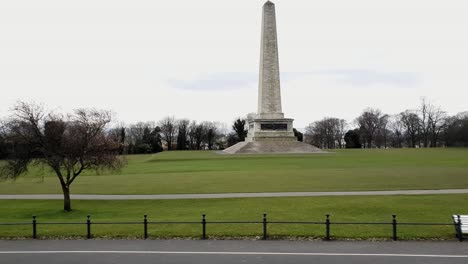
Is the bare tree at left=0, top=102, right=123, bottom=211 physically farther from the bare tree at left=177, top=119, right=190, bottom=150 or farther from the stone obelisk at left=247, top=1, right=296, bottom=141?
the bare tree at left=177, top=119, right=190, bottom=150

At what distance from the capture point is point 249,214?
18844mm

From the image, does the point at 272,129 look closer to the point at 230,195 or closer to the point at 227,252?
the point at 230,195

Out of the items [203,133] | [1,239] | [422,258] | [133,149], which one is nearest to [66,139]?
[1,239]

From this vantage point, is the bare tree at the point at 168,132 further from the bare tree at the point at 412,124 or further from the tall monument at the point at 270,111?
the bare tree at the point at 412,124

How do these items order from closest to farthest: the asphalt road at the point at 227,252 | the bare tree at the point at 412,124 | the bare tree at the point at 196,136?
the asphalt road at the point at 227,252
the bare tree at the point at 412,124
the bare tree at the point at 196,136

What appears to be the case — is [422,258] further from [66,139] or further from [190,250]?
[66,139]

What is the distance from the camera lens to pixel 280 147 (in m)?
74.2

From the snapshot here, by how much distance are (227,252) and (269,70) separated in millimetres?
64340

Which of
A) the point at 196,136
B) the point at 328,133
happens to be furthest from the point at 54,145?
the point at 328,133

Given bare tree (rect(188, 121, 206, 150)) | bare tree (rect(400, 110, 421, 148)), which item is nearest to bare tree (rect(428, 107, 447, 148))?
bare tree (rect(400, 110, 421, 148))

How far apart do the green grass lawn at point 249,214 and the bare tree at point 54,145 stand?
222cm

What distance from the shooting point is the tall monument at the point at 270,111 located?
242 feet

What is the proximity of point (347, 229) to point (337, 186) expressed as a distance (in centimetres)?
1370

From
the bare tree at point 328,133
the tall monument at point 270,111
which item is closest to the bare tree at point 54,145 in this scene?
the tall monument at point 270,111
